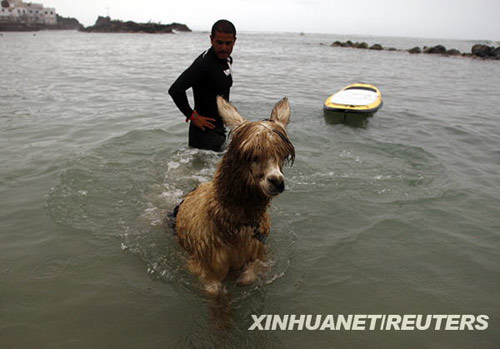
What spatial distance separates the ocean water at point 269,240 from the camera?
13.1ft

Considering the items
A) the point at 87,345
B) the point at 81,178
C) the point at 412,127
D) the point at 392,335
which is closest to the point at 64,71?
the point at 81,178

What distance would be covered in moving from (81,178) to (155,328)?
4703 mm

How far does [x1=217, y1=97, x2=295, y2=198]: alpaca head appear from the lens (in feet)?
9.56

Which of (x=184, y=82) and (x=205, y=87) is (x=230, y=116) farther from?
(x=205, y=87)

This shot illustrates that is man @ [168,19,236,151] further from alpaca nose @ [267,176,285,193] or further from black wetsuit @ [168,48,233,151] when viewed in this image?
→ alpaca nose @ [267,176,285,193]

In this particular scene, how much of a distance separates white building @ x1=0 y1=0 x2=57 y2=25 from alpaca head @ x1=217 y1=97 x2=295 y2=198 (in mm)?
175475

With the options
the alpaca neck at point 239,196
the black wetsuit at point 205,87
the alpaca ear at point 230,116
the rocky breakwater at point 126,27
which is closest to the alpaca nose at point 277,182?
the alpaca neck at point 239,196

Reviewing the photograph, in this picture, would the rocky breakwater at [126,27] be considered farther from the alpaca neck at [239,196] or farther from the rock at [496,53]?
the alpaca neck at [239,196]

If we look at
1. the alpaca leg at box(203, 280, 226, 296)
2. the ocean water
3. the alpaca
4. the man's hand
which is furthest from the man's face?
the alpaca leg at box(203, 280, 226, 296)

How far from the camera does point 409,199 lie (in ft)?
23.2

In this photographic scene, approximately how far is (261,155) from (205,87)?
376 cm

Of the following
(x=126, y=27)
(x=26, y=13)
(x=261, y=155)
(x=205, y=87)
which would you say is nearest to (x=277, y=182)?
(x=261, y=155)

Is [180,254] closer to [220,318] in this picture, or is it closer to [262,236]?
[220,318]

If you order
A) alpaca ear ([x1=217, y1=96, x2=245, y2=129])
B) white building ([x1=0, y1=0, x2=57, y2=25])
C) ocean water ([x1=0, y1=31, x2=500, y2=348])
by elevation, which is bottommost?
ocean water ([x1=0, y1=31, x2=500, y2=348])
